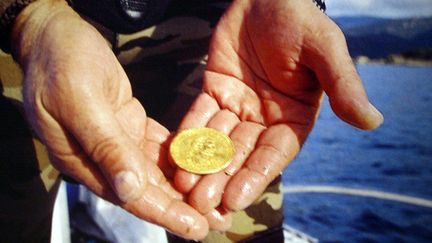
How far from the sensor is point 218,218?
1.51 m

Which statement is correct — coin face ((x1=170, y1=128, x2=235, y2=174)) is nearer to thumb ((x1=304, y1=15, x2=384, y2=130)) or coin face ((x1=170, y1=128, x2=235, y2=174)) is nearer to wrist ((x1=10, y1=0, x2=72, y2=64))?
thumb ((x1=304, y1=15, x2=384, y2=130))

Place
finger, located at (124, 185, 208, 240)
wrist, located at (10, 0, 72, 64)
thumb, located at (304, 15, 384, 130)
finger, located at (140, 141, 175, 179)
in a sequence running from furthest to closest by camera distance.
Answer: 1. finger, located at (140, 141, 175, 179)
2. wrist, located at (10, 0, 72, 64)
3. thumb, located at (304, 15, 384, 130)
4. finger, located at (124, 185, 208, 240)

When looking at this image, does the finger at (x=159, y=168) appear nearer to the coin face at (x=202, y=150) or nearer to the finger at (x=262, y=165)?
the coin face at (x=202, y=150)

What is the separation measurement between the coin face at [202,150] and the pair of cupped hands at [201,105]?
5 cm

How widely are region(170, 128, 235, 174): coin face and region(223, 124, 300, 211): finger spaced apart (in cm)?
13

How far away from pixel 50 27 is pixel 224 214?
1.22m

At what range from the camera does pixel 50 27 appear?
1.58 m

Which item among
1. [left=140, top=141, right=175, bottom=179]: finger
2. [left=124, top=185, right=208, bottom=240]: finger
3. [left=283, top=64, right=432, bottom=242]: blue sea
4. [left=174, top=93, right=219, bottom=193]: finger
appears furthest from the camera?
[left=283, top=64, right=432, bottom=242]: blue sea

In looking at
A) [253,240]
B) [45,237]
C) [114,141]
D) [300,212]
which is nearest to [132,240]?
[45,237]

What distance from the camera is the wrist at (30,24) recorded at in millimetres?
1627

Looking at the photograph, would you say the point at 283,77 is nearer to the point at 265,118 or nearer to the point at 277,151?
the point at 265,118

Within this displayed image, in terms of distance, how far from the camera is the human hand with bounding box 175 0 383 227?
4.92 ft

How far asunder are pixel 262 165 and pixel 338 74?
559mm

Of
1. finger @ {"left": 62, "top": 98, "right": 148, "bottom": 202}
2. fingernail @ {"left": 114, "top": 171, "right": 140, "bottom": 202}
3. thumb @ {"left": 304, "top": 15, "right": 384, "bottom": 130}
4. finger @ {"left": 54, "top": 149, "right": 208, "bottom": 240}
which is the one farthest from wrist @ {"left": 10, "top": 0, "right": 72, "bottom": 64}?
thumb @ {"left": 304, "top": 15, "right": 384, "bottom": 130}
